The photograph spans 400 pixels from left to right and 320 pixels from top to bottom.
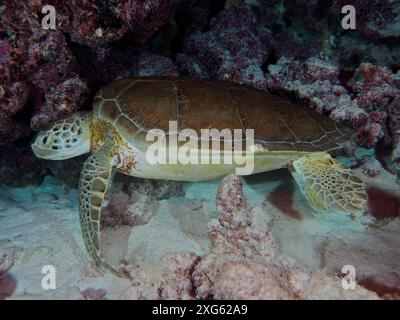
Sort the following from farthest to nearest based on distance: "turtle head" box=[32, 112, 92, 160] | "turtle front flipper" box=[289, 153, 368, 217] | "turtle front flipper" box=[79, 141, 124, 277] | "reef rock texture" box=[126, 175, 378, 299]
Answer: "turtle head" box=[32, 112, 92, 160]
"turtle front flipper" box=[289, 153, 368, 217]
"turtle front flipper" box=[79, 141, 124, 277]
"reef rock texture" box=[126, 175, 378, 299]

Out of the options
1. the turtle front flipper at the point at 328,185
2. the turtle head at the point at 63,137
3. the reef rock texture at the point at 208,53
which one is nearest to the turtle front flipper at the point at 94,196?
the turtle head at the point at 63,137

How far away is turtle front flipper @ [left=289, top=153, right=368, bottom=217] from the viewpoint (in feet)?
9.39

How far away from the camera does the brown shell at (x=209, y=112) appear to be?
9.75 feet

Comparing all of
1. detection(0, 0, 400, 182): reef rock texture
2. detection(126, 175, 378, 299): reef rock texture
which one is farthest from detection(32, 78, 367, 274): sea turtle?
detection(126, 175, 378, 299): reef rock texture

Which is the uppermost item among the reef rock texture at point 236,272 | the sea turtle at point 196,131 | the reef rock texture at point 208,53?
the reef rock texture at point 208,53

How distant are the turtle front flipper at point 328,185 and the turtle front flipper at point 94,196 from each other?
6.64 feet

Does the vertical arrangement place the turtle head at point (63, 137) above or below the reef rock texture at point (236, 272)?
above

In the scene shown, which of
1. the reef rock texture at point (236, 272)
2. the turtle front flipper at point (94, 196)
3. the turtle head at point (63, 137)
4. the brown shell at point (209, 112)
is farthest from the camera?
the turtle head at point (63, 137)

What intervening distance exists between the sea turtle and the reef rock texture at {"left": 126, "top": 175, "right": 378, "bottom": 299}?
636mm

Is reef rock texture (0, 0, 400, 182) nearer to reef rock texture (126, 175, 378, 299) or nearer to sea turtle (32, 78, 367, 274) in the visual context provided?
sea turtle (32, 78, 367, 274)

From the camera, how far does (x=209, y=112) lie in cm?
299

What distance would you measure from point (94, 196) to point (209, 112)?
1396 mm

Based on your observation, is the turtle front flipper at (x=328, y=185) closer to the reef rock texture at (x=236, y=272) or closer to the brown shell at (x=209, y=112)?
the brown shell at (x=209, y=112)
